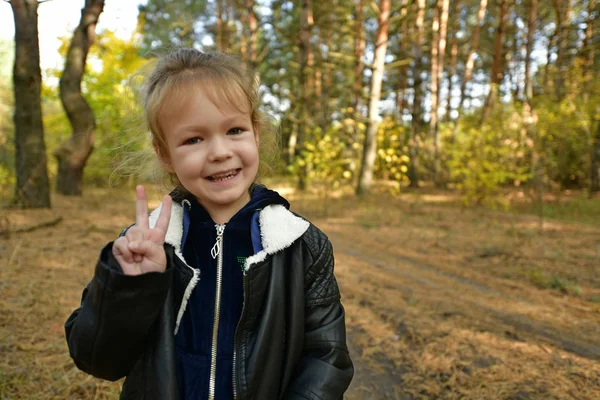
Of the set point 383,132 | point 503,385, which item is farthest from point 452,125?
point 503,385

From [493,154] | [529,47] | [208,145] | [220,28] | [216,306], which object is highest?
[220,28]

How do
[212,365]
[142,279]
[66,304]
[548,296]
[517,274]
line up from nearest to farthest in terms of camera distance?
[142,279]
[212,365]
[66,304]
[548,296]
[517,274]

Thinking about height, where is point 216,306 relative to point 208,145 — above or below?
below

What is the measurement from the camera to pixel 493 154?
795cm

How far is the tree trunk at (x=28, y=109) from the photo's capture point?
230 inches

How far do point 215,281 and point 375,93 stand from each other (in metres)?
9.14

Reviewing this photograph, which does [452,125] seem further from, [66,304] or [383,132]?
[66,304]

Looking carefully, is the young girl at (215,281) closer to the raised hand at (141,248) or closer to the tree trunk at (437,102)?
the raised hand at (141,248)

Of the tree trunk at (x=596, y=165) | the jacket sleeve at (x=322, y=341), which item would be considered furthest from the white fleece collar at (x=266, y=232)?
the tree trunk at (x=596, y=165)

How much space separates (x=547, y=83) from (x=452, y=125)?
125 inches

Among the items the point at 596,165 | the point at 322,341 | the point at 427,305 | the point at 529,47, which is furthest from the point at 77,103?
the point at 596,165

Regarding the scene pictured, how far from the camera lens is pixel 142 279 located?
1137 mm

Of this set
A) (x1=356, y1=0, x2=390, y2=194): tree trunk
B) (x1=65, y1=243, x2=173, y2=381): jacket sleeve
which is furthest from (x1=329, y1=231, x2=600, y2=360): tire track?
(x1=356, y1=0, x2=390, y2=194): tree trunk

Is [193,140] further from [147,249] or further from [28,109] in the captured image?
[28,109]
